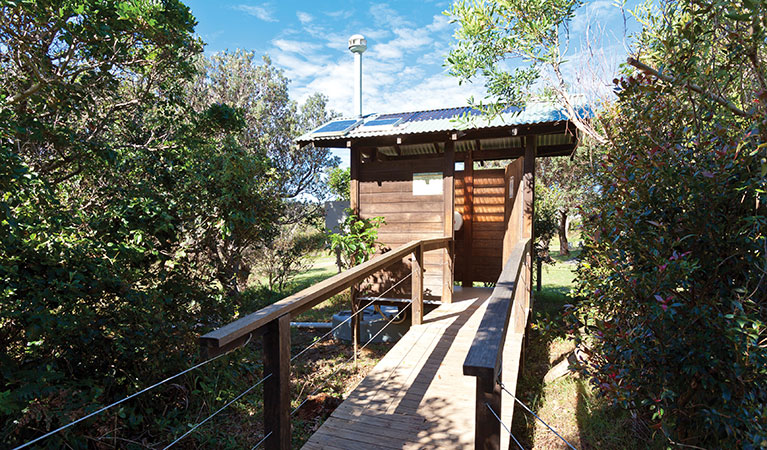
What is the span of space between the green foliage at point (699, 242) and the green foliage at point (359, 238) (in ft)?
13.6

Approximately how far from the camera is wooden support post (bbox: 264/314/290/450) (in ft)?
5.97

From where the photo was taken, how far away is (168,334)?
11.9ft

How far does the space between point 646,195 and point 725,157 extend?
0.41 meters

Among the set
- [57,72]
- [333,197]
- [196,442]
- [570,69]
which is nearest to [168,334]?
[196,442]

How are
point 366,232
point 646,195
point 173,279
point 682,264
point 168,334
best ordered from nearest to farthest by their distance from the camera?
1. point 682,264
2. point 646,195
3. point 168,334
4. point 173,279
5. point 366,232

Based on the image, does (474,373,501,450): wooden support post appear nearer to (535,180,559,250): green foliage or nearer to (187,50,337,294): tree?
(535,180,559,250): green foliage

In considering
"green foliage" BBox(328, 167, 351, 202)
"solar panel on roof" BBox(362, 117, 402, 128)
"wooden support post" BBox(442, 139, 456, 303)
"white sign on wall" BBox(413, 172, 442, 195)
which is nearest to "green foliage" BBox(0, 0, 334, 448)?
"solar panel on roof" BBox(362, 117, 402, 128)

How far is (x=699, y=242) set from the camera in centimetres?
195

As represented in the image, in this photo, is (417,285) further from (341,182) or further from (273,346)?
(341,182)

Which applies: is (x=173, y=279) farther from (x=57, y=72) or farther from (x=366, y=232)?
(x=366, y=232)

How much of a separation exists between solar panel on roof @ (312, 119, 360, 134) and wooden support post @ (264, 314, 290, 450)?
478 cm

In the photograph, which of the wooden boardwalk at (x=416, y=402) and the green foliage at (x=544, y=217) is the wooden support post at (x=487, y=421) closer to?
the wooden boardwalk at (x=416, y=402)

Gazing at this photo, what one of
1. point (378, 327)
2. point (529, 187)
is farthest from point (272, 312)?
point (378, 327)

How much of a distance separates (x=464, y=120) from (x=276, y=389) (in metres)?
4.35
